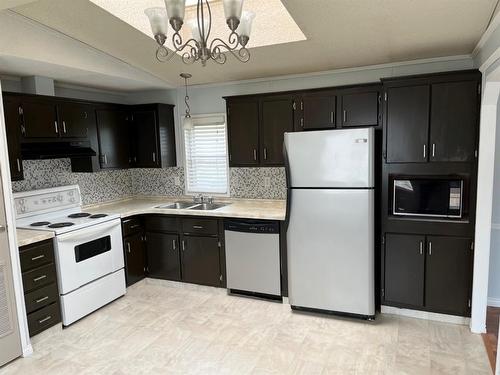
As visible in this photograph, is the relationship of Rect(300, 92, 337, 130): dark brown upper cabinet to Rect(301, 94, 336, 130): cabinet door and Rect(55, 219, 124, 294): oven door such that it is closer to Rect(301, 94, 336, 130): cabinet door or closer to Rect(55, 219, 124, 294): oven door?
Rect(301, 94, 336, 130): cabinet door

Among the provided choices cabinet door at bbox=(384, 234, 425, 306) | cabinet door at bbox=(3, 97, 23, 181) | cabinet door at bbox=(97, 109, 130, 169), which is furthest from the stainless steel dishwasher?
cabinet door at bbox=(3, 97, 23, 181)

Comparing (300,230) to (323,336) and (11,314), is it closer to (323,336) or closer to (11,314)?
(323,336)

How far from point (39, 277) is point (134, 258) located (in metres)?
1.18

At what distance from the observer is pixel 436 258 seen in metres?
3.07

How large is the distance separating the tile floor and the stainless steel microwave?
3.29 ft

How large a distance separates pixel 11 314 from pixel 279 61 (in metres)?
3.22

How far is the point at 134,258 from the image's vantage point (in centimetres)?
411

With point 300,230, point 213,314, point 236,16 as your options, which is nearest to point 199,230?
point 213,314

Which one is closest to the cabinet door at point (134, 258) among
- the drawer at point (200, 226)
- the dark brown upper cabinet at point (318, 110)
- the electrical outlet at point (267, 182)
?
the drawer at point (200, 226)

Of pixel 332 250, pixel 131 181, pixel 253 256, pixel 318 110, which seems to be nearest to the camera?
pixel 332 250

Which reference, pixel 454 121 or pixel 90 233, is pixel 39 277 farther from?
pixel 454 121

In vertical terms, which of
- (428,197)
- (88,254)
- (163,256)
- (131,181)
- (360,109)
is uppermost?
(360,109)

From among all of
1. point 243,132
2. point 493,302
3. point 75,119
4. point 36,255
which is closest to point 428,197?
point 493,302

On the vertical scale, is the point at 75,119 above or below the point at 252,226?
above
